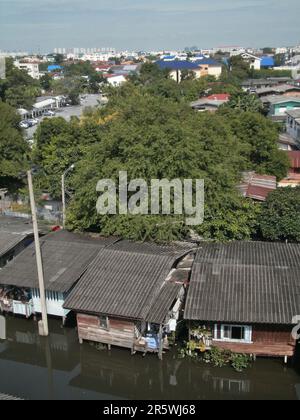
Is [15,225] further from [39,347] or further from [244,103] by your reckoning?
[244,103]

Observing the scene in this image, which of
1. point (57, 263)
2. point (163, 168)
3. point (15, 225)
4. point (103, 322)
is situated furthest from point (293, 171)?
point (103, 322)

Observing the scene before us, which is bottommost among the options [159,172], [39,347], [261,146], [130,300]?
[39,347]

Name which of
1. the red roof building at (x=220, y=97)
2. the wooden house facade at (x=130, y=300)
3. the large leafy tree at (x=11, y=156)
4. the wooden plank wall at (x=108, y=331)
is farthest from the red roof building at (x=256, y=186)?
the red roof building at (x=220, y=97)

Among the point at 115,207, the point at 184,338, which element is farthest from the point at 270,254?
the point at 115,207

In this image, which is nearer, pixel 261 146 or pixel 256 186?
pixel 256 186

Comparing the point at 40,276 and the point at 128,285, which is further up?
the point at 40,276

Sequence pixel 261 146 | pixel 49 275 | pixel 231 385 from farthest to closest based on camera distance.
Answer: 1. pixel 261 146
2. pixel 49 275
3. pixel 231 385
